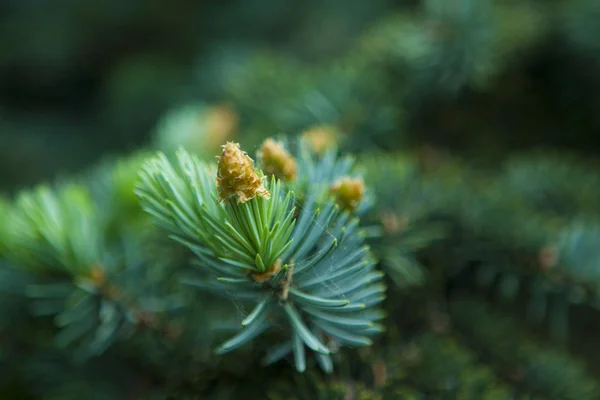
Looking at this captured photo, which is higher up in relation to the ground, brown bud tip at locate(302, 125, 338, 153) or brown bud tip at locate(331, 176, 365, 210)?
brown bud tip at locate(302, 125, 338, 153)

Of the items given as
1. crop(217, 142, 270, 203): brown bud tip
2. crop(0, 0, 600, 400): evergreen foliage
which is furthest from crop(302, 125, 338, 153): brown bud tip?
crop(217, 142, 270, 203): brown bud tip

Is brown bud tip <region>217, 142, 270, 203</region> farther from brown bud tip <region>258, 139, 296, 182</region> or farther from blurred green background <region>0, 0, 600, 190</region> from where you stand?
blurred green background <region>0, 0, 600, 190</region>

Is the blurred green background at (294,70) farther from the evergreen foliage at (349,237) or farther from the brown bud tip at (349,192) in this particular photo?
the brown bud tip at (349,192)

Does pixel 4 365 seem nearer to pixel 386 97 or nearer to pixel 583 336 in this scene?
pixel 386 97

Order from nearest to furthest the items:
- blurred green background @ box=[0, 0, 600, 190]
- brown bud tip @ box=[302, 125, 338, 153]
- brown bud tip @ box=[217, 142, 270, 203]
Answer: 1. brown bud tip @ box=[217, 142, 270, 203]
2. brown bud tip @ box=[302, 125, 338, 153]
3. blurred green background @ box=[0, 0, 600, 190]

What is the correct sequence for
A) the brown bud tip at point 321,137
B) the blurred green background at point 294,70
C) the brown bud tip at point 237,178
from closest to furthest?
the brown bud tip at point 237,178
the brown bud tip at point 321,137
the blurred green background at point 294,70

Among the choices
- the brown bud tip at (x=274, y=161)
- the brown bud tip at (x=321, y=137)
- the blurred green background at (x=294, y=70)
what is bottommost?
the brown bud tip at (x=274, y=161)

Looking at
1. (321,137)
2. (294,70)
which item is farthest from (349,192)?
(294,70)

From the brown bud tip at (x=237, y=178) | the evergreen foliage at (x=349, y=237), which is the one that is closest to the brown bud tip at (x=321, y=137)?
the evergreen foliage at (x=349, y=237)
